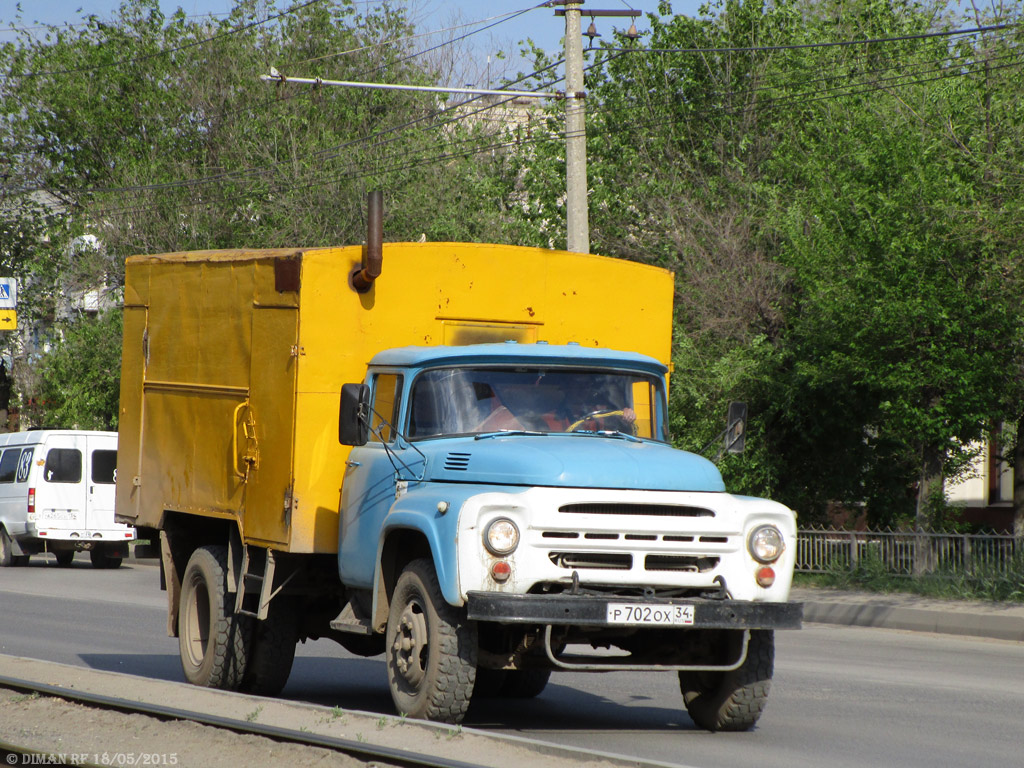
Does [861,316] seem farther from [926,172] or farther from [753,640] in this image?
[753,640]

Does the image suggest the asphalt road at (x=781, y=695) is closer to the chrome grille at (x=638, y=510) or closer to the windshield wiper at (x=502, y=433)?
the chrome grille at (x=638, y=510)

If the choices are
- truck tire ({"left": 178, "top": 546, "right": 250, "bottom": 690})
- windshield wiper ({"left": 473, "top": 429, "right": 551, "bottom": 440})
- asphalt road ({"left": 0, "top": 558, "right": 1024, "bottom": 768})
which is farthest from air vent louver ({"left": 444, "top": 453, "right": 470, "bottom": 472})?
truck tire ({"left": 178, "top": 546, "right": 250, "bottom": 690})

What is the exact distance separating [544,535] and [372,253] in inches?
101

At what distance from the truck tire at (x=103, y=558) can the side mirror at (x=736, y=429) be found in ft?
68.2

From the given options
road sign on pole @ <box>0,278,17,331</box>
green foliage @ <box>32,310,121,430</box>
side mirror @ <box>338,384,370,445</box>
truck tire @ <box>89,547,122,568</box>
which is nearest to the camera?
side mirror @ <box>338,384,370,445</box>

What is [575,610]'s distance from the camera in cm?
743

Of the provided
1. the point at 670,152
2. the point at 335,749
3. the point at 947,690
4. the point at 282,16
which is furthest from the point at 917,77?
the point at 282,16

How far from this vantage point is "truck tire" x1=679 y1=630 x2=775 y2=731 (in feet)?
27.6

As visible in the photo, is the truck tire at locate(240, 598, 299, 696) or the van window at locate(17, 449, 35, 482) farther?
the van window at locate(17, 449, 35, 482)

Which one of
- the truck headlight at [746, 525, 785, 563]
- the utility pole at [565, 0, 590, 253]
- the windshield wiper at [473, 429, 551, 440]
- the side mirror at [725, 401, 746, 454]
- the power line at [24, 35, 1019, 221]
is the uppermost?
the power line at [24, 35, 1019, 221]

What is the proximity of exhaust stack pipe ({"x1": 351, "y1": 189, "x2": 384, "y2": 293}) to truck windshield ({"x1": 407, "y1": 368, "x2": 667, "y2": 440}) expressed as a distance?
94cm

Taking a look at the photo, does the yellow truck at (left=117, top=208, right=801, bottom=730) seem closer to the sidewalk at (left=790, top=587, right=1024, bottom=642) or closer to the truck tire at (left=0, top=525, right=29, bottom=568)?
the sidewalk at (left=790, top=587, right=1024, bottom=642)

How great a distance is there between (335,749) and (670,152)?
21.5m

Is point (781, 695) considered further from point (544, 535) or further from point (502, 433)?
point (544, 535)
